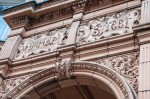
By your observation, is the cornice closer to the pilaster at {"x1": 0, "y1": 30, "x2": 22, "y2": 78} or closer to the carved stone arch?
the pilaster at {"x1": 0, "y1": 30, "x2": 22, "y2": 78}

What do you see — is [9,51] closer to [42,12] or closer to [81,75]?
[42,12]

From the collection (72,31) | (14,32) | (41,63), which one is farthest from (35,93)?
(14,32)

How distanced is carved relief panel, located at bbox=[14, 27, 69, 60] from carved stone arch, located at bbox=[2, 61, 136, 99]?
2.59 ft

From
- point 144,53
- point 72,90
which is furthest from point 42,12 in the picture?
point 144,53

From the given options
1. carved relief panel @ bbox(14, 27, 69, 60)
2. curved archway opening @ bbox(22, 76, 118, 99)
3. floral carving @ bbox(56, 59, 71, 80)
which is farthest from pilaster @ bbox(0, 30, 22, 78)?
floral carving @ bbox(56, 59, 71, 80)

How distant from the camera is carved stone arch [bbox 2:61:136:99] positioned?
5.96 m

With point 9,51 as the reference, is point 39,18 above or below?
above

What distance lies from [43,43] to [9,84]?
51.6 inches

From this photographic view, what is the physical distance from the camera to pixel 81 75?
680 cm

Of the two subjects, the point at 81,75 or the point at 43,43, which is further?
the point at 43,43

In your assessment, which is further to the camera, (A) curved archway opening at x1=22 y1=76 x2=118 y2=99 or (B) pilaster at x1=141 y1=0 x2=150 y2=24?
(A) curved archway opening at x1=22 y1=76 x2=118 y2=99

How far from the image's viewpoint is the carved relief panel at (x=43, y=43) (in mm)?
7785

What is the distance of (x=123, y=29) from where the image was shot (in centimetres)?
708

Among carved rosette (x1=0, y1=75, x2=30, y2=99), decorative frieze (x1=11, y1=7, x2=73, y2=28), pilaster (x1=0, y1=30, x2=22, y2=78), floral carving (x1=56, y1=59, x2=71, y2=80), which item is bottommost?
carved rosette (x1=0, y1=75, x2=30, y2=99)
